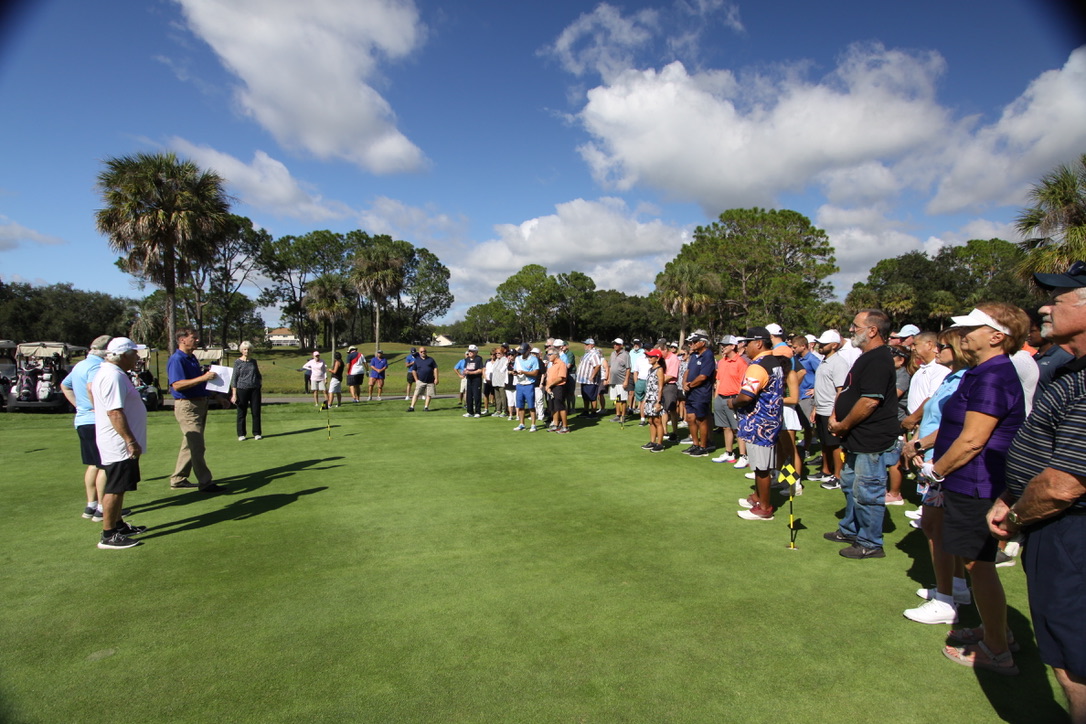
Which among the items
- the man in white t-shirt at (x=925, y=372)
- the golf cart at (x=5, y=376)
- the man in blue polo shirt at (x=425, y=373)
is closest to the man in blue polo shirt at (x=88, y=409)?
the man in white t-shirt at (x=925, y=372)

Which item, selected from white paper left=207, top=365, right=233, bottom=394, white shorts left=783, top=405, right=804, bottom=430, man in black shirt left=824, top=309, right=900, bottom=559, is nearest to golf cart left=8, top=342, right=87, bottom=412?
white paper left=207, top=365, right=233, bottom=394

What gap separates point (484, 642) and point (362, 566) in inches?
69.9

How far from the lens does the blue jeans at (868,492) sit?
4953 mm

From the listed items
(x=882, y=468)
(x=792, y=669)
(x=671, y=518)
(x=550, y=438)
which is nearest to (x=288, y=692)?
(x=792, y=669)

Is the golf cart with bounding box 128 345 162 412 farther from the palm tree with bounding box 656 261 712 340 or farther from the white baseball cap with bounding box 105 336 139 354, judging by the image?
the palm tree with bounding box 656 261 712 340

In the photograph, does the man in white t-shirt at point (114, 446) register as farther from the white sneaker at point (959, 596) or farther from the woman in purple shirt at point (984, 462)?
the white sneaker at point (959, 596)

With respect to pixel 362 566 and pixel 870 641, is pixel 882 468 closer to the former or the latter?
pixel 870 641

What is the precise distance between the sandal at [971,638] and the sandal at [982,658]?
0.05 m

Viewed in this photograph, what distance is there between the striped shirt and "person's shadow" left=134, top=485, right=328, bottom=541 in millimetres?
6867

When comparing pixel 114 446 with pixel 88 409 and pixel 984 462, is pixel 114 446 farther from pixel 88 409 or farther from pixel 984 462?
pixel 984 462

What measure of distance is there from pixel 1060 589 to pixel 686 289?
45.1 metres

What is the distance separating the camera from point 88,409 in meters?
5.95

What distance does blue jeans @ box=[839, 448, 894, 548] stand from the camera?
4953 mm

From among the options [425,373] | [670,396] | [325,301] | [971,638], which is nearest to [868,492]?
[971,638]
